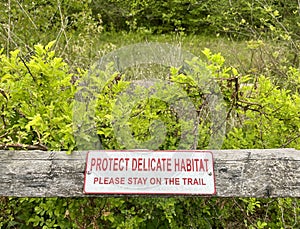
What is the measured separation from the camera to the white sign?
1.75 meters

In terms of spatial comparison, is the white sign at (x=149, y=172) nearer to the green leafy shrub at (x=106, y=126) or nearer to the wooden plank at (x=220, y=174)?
the wooden plank at (x=220, y=174)

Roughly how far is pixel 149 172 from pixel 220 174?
348 mm

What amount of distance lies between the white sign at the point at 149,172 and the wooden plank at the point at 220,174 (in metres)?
0.06

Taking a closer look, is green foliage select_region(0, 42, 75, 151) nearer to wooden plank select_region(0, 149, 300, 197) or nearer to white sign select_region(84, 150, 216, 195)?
wooden plank select_region(0, 149, 300, 197)

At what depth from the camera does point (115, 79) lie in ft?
7.74

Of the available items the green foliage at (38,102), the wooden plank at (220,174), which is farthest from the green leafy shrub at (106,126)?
the wooden plank at (220,174)

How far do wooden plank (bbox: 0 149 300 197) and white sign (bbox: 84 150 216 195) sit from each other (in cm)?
6

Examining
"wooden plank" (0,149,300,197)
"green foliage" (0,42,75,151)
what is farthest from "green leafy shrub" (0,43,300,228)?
"wooden plank" (0,149,300,197)

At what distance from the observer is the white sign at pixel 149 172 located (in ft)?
5.73

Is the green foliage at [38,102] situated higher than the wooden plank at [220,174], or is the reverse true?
the green foliage at [38,102]

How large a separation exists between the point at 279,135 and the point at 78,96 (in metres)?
1.24

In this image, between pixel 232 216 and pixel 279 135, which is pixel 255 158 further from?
pixel 232 216

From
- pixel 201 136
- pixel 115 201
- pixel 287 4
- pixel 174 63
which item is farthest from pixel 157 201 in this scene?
pixel 287 4

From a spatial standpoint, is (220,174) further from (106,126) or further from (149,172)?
(106,126)
